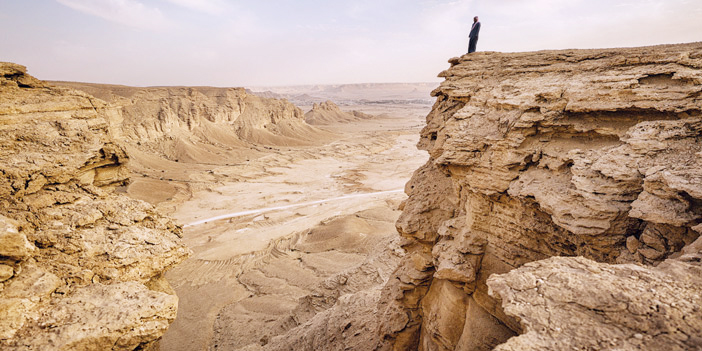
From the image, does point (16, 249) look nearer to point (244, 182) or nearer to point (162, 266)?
point (162, 266)

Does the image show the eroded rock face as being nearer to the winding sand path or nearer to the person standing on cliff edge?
the person standing on cliff edge

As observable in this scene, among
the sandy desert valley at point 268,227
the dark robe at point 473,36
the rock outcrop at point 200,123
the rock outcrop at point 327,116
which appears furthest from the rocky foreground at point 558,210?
the rock outcrop at point 327,116

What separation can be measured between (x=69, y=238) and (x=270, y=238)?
594 inches

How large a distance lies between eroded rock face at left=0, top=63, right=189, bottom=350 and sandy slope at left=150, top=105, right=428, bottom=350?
21.2 feet

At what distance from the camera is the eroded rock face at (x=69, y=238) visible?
4.16 metres

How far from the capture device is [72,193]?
18.1 feet

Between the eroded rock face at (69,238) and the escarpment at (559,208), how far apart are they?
16.1ft

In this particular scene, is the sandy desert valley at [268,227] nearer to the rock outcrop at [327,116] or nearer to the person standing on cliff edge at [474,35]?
the person standing on cliff edge at [474,35]

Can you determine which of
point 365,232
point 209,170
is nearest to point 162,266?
point 365,232

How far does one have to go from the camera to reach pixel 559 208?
16.1 feet

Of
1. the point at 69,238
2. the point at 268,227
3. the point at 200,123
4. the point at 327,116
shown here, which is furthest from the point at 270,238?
the point at 327,116

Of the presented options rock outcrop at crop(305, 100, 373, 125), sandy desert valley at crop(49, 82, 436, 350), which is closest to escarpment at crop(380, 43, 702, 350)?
sandy desert valley at crop(49, 82, 436, 350)

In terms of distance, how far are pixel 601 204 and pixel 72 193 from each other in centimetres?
813

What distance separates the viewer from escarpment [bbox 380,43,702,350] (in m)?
2.94
